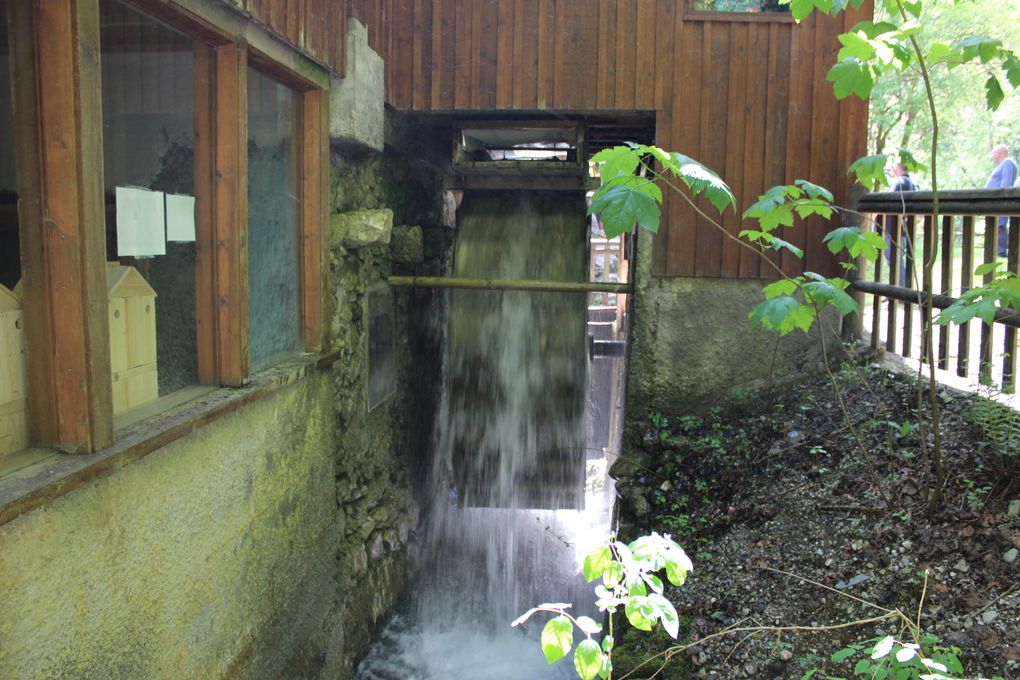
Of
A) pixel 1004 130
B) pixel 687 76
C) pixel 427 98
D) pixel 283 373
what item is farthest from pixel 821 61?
pixel 1004 130

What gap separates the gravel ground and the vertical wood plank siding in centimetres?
121

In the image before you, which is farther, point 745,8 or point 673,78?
point 745,8

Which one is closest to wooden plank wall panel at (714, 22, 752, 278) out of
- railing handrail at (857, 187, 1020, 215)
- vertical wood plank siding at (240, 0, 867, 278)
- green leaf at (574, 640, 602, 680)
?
vertical wood plank siding at (240, 0, 867, 278)

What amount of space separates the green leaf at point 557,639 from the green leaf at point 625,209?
1.07 m

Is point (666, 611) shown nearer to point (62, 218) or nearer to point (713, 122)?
point (62, 218)

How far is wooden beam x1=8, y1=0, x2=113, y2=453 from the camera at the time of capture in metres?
1.98

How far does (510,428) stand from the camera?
237 inches

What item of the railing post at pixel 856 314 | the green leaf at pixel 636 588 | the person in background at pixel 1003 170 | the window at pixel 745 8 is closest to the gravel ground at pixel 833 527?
the railing post at pixel 856 314

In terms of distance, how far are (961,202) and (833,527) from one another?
1.65 meters

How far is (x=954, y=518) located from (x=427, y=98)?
3759 mm

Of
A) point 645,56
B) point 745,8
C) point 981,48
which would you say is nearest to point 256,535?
point 981,48

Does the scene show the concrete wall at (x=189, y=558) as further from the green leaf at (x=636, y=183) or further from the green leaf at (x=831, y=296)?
the green leaf at (x=831, y=296)

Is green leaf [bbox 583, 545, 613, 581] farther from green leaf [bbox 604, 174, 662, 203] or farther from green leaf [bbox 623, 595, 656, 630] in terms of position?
green leaf [bbox 604, 174, 662, 203]

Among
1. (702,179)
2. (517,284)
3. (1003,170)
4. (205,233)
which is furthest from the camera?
(1003,170)
